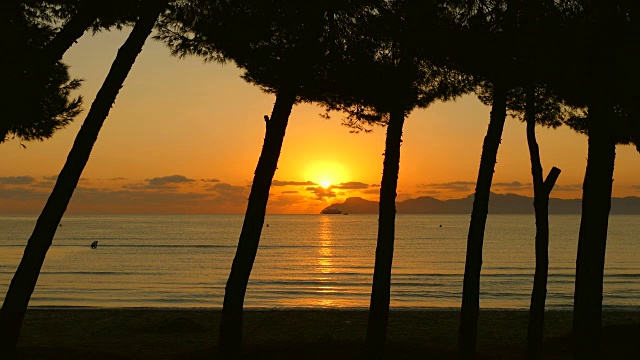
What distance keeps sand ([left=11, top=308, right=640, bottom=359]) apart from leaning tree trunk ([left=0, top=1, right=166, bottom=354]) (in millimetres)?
700

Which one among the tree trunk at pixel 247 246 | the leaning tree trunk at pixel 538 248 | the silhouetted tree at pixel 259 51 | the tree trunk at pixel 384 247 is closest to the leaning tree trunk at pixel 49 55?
the silhouetted tree at pixel 259 51

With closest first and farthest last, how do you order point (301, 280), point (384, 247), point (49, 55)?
point (49, 55) < point (384, 247) < point (301, 280)

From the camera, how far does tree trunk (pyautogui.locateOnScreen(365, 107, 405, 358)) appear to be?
1128cm

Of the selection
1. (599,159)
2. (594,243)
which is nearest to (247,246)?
(594,243)

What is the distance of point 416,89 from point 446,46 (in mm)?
1073

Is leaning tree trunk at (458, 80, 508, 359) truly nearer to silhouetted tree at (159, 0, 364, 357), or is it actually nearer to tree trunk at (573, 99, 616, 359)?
tree trunk at (573, 99, 616, 359)

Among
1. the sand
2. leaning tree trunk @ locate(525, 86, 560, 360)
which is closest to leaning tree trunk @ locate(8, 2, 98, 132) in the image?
the sand

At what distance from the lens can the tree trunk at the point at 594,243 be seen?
9609 millimetres

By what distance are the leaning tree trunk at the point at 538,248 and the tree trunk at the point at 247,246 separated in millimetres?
3803

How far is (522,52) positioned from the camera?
11789mm

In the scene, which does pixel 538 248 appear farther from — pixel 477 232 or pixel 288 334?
pixel 288 334

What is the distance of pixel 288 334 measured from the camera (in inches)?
689

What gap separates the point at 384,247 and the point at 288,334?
22.5 feet

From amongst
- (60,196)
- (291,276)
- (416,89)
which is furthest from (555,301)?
(60,196)
